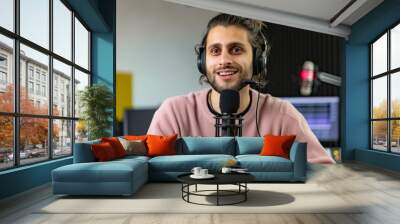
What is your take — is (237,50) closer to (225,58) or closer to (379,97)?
(225,58)

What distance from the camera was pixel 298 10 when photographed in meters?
7.61

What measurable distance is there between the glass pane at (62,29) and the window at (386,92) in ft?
19.6

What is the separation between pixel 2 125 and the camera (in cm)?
436

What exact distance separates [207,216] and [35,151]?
9.90ft

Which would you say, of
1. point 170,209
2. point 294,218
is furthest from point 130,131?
point 294,218

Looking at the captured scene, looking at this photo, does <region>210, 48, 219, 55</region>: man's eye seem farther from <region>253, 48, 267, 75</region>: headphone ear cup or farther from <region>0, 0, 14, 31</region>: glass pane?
<region>0, 0, 14, 31</region>: glass pane

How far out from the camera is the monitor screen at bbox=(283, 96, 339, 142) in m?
8.05

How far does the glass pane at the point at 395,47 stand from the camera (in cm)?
727

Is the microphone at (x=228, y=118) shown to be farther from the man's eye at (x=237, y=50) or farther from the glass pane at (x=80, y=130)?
the glass pane at (x=80, y=130)

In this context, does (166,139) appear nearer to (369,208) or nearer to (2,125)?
(2,125)

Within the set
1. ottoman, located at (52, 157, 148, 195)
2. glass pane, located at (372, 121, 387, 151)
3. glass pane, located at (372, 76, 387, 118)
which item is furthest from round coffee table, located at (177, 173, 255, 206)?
glass pane, located at (372, 76, 387, 118)

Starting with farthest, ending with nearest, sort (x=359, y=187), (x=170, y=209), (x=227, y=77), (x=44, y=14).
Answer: (x=227, y=77), (x=44, y=14), (x=359, y=187), (x=170, y=209)

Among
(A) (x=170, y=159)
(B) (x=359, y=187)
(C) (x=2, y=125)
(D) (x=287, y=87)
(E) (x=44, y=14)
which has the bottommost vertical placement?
(B) (x=359, y=187)

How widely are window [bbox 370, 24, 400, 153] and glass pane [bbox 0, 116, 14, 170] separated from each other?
642 centimetres
